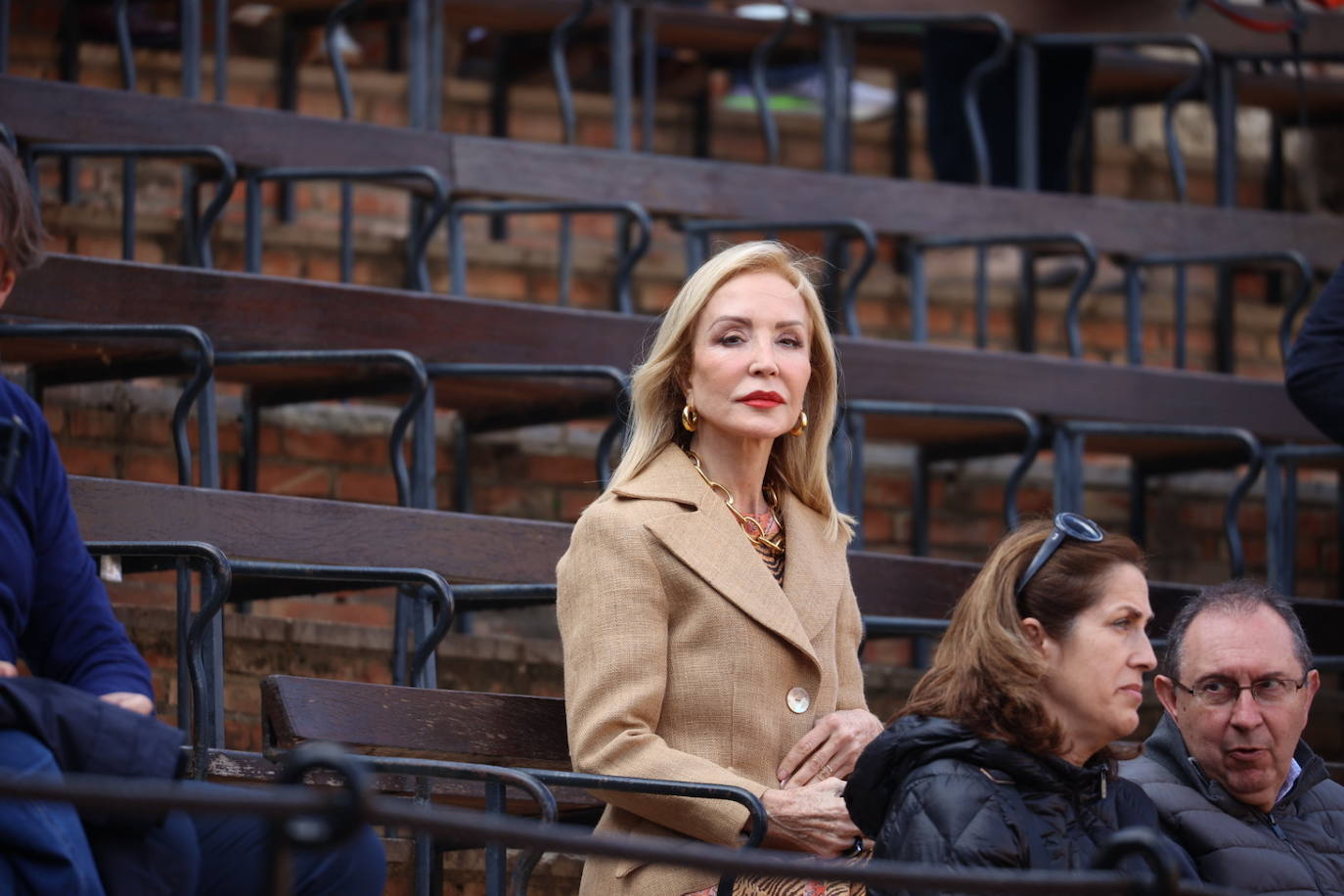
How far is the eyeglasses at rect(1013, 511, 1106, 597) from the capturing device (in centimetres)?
256

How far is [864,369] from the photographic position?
15.3ft

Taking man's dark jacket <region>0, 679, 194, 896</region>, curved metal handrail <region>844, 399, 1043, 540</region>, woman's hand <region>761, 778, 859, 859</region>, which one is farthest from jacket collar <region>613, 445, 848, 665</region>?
curved metal handrail <region>844, 399, 1043, 540</region>

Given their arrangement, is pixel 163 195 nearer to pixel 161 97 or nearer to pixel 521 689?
pixel 161 97

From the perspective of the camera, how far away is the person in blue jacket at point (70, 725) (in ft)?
6.83

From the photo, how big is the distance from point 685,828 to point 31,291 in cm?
193

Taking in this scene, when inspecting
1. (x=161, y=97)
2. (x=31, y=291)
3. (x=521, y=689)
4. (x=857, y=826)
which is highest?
(x=161, y=97)

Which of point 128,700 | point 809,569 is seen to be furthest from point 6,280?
point 809,569

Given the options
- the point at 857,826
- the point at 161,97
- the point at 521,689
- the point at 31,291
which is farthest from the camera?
the point at 161,97

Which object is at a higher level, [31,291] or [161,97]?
[161,97]

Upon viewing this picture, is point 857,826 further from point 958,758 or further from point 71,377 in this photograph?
point 71,377

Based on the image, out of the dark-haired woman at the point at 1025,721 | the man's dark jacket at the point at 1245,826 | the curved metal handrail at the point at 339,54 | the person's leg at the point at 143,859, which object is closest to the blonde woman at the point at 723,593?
the dark-haired woman at the point at 1025,721

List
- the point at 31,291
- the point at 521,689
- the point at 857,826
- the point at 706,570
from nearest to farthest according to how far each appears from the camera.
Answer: the point at 857,826, the point at 706,570, the point at 31,291, the point at 521,689

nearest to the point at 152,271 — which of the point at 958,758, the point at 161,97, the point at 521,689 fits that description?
the point at 161,97

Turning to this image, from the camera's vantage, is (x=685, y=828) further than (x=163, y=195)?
No
